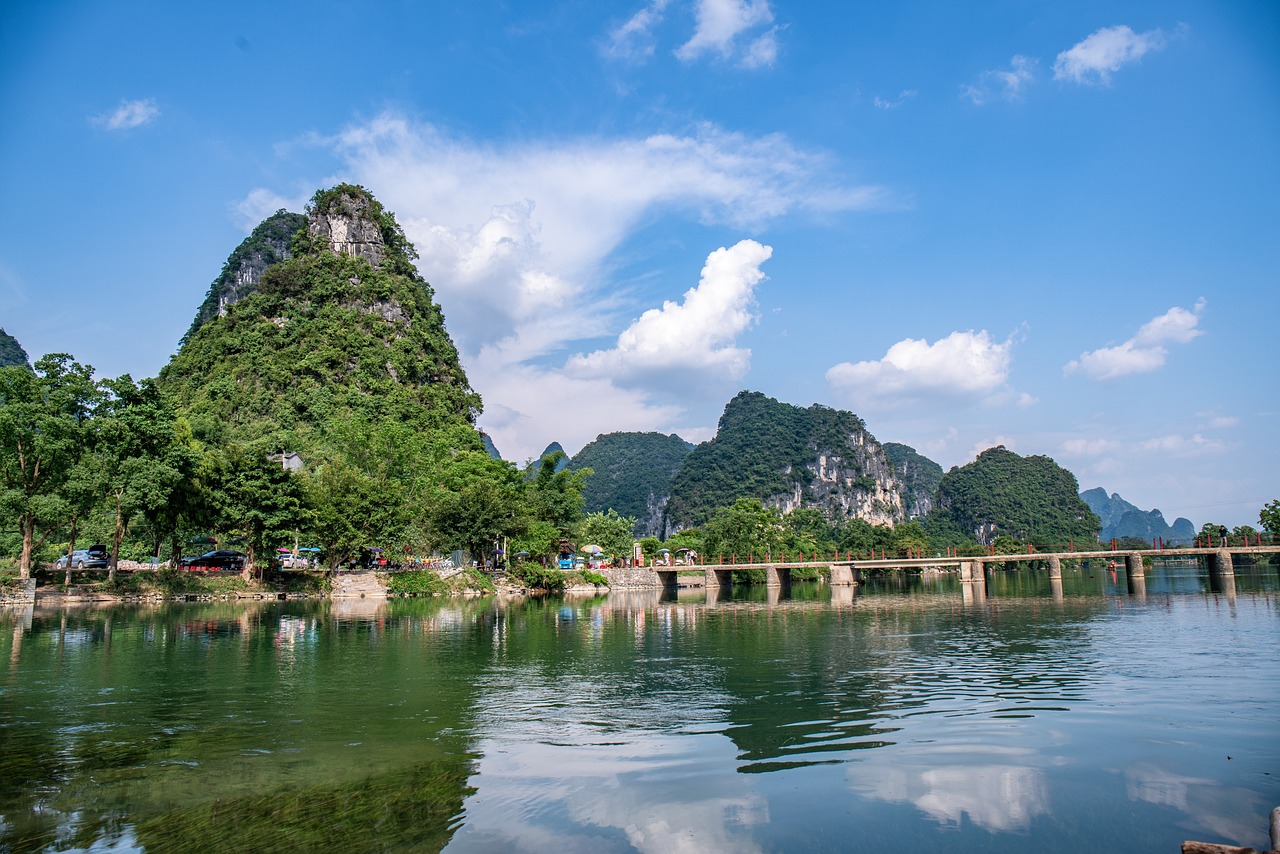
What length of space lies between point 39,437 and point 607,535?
49673 millimetres

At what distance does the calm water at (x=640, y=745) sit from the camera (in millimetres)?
6980

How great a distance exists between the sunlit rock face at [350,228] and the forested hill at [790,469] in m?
81.5

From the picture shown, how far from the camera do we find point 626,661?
1806 cm

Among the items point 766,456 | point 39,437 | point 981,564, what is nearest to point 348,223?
point 39,437

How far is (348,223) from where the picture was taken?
94.9m

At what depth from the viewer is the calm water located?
6.98 metres

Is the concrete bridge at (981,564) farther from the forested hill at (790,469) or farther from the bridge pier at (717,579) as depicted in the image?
the forested hill at (790,469)

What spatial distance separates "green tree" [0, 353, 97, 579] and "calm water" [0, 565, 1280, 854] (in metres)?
13.7

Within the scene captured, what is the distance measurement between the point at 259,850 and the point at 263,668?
1118 cm

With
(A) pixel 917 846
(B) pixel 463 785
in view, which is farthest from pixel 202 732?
(A) pixel 917 846

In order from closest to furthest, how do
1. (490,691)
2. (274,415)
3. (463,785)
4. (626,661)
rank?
(463,785), (490,691), (626,661), (274,415)

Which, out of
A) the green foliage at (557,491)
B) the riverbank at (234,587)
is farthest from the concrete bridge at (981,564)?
the riverbank at (234,587)

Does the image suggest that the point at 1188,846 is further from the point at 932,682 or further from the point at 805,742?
the point at 932,682

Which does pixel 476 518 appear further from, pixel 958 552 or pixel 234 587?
pixel 958 552
